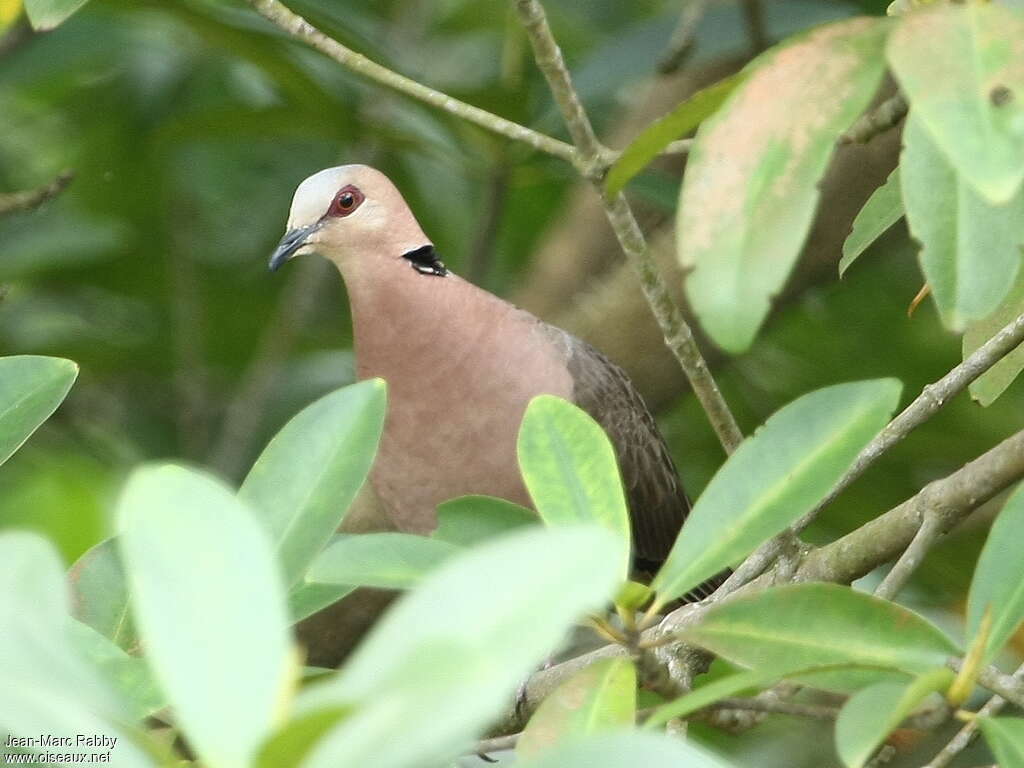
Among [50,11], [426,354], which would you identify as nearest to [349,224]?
[426,354]

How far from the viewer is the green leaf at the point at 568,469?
128 centimetres

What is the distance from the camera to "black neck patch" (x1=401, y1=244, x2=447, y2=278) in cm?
266

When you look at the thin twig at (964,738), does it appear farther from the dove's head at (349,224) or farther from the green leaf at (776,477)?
the dove's head at (349,224)

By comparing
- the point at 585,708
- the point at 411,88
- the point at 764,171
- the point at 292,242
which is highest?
the point at 764,171

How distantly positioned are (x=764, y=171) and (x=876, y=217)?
0.54 metres

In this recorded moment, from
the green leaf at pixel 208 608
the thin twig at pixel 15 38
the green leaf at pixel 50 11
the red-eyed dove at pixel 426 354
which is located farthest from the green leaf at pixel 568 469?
the thin twig at pixel 15 38

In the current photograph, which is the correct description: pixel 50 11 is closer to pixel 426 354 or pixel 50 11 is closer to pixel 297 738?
pixel 426 354

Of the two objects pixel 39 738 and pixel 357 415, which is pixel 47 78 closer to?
pixel 357 415

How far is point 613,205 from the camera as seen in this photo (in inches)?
60.1

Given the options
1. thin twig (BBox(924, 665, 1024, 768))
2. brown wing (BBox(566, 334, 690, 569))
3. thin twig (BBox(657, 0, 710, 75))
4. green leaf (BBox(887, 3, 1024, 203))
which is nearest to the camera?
green leaf (BBox(887, 3, 1024, 203))

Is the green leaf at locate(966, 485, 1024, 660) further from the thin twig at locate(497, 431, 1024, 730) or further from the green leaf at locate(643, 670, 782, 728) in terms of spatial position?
the thin twig at locate(497, 431, 1024, 730)

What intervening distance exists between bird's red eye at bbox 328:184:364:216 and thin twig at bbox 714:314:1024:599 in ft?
3.64

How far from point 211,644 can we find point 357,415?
502 mm

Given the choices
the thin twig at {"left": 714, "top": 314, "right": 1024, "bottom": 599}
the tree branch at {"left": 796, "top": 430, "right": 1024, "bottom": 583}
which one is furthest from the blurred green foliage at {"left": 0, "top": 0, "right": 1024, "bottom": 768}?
the tree branch at {"left": 796, "top": 430, "right": 1024, "bottom": 583}
